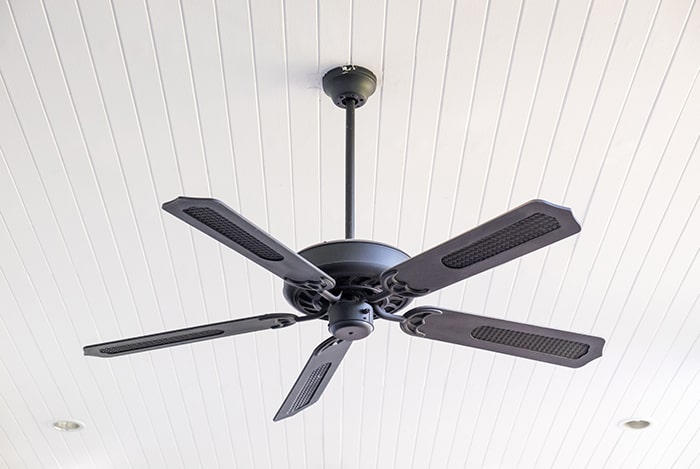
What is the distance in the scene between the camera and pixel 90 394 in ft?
10.3

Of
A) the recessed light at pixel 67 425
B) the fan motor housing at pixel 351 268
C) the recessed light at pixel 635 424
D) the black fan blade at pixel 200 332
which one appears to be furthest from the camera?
the recessed light at pixel 67 425

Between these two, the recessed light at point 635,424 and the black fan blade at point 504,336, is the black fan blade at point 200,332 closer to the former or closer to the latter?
the black fan blade at point 504,336

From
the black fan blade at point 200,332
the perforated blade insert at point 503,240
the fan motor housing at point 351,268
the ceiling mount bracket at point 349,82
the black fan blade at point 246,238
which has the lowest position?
the perforated blade insert at point 503,240

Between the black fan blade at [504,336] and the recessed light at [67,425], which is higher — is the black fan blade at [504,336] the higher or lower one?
the lower one

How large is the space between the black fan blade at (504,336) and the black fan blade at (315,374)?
17 centimetres

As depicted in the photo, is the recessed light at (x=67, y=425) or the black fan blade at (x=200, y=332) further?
the recessed light at (x=67, y=425)

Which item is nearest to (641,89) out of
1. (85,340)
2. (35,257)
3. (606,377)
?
(606,377)

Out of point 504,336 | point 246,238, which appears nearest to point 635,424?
point 504,336

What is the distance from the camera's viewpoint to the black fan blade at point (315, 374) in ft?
5.22

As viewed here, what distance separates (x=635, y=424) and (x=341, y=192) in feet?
6.72

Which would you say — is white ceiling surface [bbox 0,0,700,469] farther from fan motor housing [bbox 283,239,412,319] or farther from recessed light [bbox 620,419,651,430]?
fan motor housing [bbox 283,239,412,319]

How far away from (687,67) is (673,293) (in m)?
1.02

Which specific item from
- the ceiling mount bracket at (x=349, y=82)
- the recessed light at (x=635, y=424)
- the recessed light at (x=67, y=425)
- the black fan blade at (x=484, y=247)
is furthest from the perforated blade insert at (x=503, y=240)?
the recessed light at (x=67, y=425)

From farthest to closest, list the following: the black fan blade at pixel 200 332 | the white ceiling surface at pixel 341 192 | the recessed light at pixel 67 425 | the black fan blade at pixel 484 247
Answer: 1. the recessed light at pixel 67 425
2. the white ceiling surface at pixel 341 192
3. the black fan blade at pixel 200 332
4. the black fan blade at pixel 484 247
